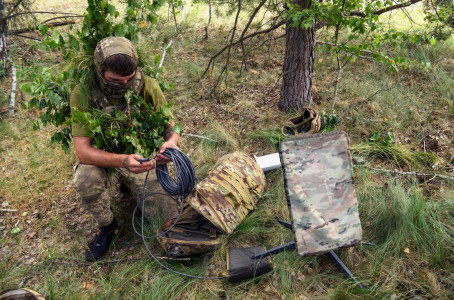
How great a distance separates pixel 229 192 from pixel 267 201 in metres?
0.55

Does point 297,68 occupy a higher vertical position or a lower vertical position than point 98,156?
higher

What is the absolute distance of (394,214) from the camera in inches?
105

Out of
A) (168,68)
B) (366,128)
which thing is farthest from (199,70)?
(366,128)

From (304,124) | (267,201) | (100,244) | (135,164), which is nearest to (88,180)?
(135,164)

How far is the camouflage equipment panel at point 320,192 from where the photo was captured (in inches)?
87.3

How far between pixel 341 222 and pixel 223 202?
0.92 metres

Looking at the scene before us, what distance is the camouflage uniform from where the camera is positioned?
2439 millimetres

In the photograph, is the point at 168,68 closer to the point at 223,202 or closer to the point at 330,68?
the point at 330,68

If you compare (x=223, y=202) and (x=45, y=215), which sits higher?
(x=223, y=202)

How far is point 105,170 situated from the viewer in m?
2.83

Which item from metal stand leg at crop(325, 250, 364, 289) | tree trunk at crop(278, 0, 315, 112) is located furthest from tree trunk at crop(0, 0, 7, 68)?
metal stand leg at crop(325, 250, 364, 289)

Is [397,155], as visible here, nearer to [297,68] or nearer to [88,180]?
[297,68]

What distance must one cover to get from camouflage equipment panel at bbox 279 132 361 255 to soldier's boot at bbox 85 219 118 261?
1.69 metres

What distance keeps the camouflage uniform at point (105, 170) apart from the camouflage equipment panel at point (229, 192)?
49cm
